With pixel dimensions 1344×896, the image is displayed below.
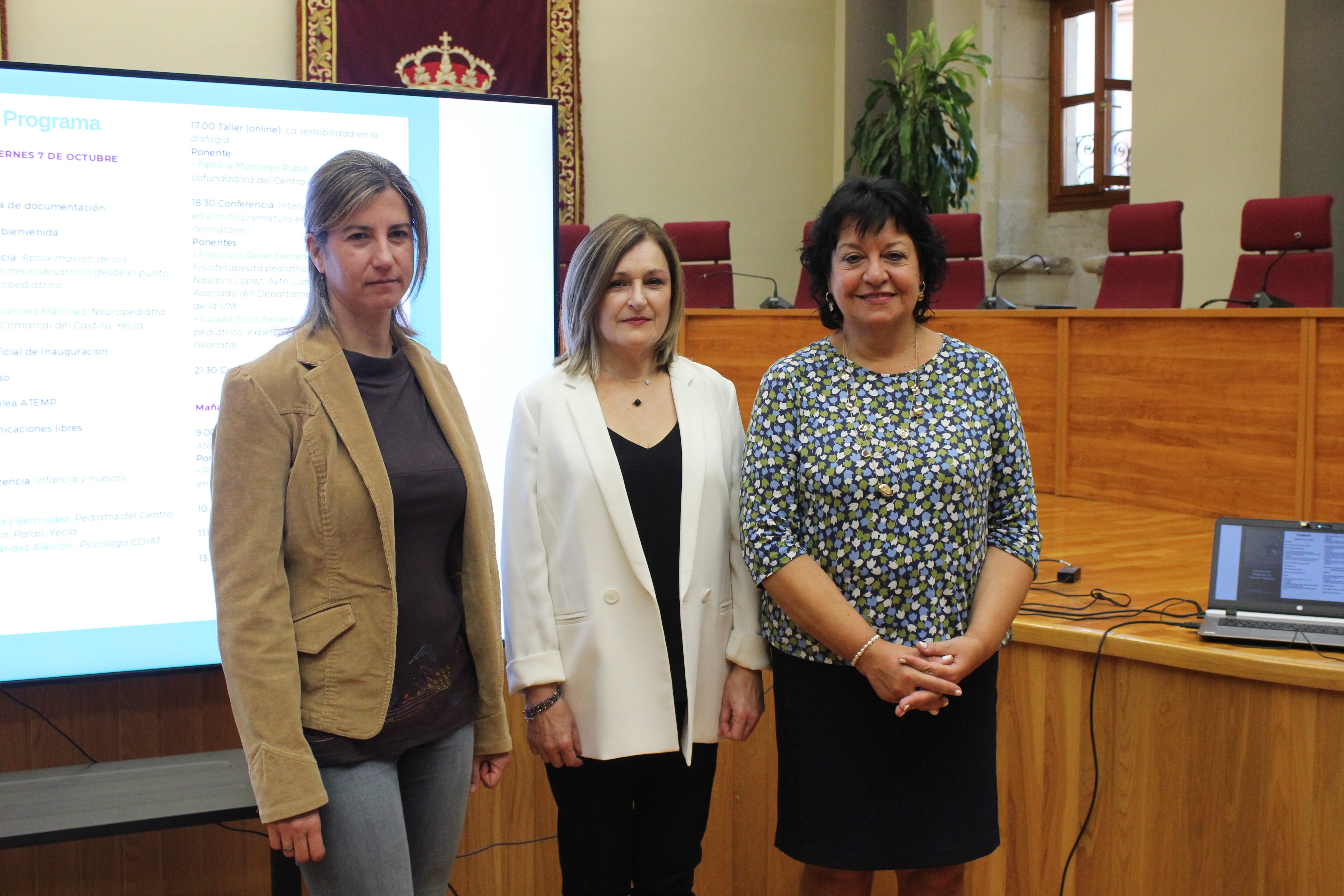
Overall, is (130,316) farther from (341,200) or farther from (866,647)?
(866,647)

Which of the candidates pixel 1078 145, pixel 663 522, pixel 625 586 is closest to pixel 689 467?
pixel 663 522

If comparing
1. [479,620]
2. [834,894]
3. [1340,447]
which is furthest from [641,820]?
[1340,447]

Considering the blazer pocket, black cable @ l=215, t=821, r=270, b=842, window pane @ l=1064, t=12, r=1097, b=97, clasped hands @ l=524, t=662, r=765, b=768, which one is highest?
window pane @ l=1064, t=12, r=1097, b=97

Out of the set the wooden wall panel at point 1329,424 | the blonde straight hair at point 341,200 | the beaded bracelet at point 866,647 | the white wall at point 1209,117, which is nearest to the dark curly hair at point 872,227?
the beaded bracelet at point 866,647

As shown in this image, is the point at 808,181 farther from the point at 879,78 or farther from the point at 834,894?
the point at 834,894

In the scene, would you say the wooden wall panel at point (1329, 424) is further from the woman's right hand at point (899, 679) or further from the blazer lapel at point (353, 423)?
the blazer lapel at point (353, 423)

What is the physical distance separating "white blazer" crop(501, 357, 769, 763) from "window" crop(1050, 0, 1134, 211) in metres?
6.74

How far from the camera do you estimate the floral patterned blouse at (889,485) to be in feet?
5.10

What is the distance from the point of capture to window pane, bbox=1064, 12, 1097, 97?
305 inches

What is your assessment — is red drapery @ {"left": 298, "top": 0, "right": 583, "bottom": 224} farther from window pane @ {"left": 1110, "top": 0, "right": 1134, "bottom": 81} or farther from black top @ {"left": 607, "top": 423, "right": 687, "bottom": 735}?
black top @ {"left": 607, "top": 423, "right": 687, "bottom": 735}

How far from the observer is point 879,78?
7984 millimetres

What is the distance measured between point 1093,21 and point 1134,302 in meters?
3.05

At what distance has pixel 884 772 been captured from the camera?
64.3 inches

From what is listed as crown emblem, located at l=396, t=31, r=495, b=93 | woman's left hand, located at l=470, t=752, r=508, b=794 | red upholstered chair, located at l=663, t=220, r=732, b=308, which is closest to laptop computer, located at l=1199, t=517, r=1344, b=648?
woman's left hand, located at l=470, t=752, r=508, b=794
